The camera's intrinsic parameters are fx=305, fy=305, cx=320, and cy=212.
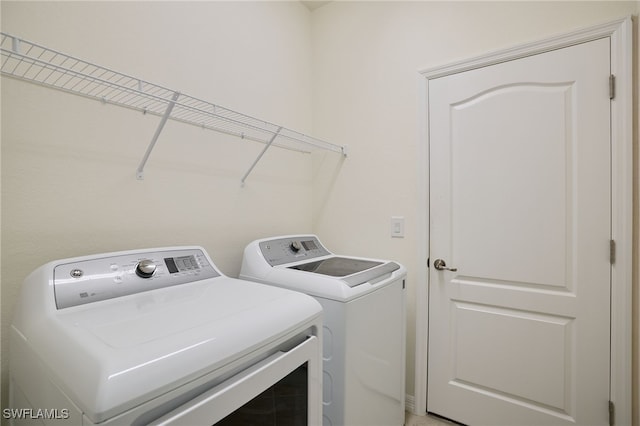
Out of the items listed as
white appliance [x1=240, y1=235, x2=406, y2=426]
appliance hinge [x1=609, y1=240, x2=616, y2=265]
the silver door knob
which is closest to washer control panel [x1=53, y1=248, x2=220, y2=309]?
white appliance [x1=240, y1=235, x2=406, y2=426]

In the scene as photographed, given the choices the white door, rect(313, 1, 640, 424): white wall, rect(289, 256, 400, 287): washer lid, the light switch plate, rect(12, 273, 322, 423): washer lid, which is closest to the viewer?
rect(12, 273, 322, 423): washer lid

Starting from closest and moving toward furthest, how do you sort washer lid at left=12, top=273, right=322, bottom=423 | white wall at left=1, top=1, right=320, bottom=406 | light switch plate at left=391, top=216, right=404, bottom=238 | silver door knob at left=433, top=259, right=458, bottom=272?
washer lid at left=12, top=273, right=322, bottom=423, white wall at left=1, top=1, right=320, bottom=406, silver door knob at left=433, top=259, right=458, bottom=272, light switch plate at left=391, top=216, right=404, bottom=238

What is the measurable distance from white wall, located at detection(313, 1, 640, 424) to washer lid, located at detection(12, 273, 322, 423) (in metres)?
1.20

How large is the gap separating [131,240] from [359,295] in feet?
Result: 3.36

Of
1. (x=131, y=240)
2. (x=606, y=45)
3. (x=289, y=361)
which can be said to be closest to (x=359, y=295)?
(x=289, y=361)

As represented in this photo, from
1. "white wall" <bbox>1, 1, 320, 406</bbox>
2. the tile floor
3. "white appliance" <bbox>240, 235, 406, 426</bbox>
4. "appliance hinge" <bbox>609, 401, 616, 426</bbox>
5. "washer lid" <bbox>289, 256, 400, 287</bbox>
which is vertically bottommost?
the tile floor

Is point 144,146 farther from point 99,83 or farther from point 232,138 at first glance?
point 232,138

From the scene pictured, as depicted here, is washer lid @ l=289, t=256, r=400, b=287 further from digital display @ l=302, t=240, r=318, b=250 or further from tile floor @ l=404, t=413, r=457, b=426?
tile floor @ l=404, t=413, r=457, b=426

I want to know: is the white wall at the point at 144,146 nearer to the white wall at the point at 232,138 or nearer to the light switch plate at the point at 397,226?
the white wall at the point at 232,138

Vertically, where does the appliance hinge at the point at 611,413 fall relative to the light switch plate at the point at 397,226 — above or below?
below

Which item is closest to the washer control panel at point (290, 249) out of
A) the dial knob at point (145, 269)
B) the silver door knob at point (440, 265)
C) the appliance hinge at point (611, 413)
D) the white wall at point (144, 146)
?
the white wall at point (144, 146)

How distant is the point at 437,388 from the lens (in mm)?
1919

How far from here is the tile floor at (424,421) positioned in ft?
6.12

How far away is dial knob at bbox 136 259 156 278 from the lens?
1.11m
